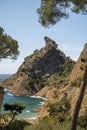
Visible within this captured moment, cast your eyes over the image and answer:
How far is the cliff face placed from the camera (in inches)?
6658

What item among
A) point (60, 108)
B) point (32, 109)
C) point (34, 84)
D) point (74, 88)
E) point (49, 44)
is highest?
point (49, 44)

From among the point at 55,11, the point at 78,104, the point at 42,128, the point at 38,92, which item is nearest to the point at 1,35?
the point at 42,128

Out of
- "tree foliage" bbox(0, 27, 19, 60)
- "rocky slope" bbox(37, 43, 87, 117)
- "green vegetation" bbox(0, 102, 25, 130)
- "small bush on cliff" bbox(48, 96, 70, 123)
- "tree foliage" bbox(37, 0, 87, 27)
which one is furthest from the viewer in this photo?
"rocky slope" bbox(37, 43, 87, 117)

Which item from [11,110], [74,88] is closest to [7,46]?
[11,110]

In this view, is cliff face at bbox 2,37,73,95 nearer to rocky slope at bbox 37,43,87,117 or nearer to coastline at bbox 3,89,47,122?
coastline at bbox 3,89,47,122

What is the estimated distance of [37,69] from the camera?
17862 centimetres

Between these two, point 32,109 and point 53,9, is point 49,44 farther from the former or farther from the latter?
point 53,9

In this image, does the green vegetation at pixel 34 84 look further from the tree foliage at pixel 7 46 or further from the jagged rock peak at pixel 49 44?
the tree foliage at pixel 7 46

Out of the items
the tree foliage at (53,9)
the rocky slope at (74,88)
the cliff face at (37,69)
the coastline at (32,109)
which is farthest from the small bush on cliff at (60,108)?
the cliff face at (37,69)

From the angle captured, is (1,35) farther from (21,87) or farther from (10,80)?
(10,80)

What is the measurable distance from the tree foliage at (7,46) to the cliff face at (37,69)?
426 feet

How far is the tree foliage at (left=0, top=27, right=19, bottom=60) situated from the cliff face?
130m

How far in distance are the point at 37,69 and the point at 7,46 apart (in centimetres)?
14180

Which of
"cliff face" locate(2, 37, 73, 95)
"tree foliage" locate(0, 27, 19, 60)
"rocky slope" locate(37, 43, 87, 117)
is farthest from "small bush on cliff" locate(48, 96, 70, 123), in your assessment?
"cliff face" locate(2, 37, 73, 95)
